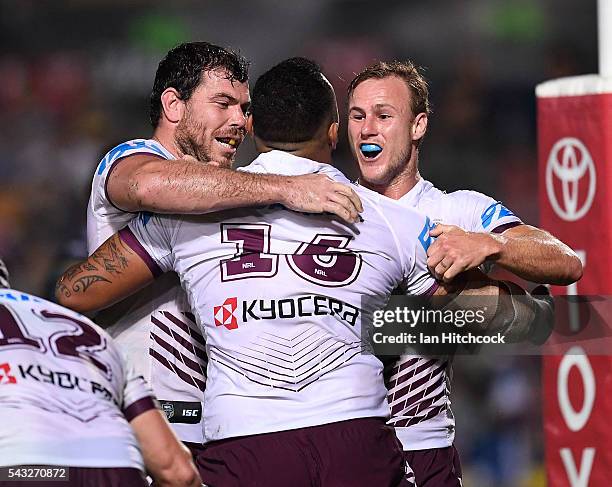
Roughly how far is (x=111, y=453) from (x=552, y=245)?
1696 millimetres

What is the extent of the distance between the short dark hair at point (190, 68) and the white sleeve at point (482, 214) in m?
1.03

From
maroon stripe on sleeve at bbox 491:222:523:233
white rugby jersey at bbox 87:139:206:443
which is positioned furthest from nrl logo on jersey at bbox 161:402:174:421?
maroon stripe on sleeve at bbox 491:222:523:233

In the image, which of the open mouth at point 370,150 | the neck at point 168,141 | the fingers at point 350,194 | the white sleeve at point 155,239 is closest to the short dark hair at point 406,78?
the open mouth at point 370,150

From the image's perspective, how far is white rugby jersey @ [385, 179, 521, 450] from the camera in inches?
148

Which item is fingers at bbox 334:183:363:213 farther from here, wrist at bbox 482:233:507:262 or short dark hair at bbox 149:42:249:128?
short dark hair at bbox 149:42:249:128

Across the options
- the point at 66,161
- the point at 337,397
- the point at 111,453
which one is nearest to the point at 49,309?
the point at 111,453

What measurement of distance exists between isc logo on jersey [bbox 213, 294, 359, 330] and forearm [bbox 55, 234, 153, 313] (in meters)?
0.40

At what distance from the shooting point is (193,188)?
3355 mm

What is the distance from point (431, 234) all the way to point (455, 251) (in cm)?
12

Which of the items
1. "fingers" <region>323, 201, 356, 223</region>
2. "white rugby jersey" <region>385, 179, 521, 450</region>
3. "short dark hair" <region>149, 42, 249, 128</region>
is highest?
"short dark hair" <region>149, 42, 249, 128</region>

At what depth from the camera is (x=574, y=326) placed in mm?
4395

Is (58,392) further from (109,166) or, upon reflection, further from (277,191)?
(109,166)

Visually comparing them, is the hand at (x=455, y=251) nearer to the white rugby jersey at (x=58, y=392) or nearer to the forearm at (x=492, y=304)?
the forearm at (x=492, y=304)

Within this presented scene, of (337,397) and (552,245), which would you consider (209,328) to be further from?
(552,245)
